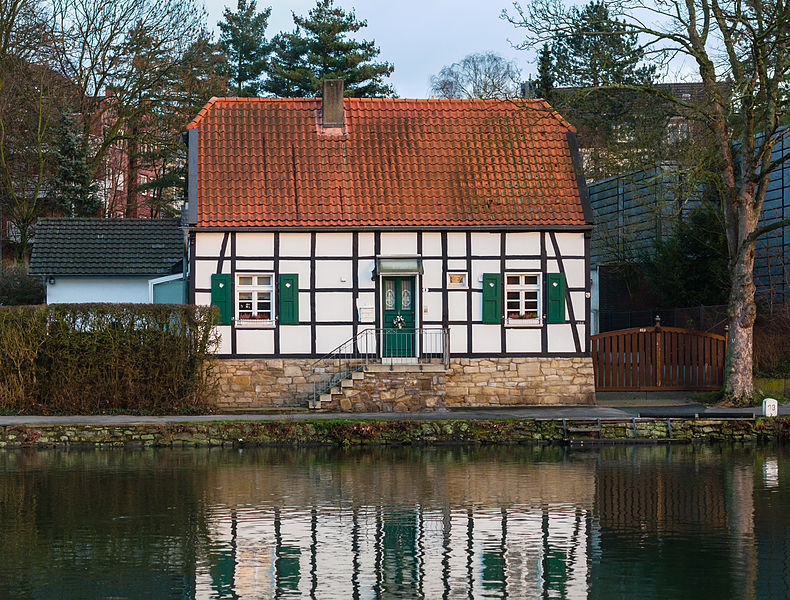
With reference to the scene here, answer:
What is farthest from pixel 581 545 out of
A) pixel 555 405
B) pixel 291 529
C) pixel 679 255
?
pixel 679 255

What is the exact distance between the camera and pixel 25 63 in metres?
38.0

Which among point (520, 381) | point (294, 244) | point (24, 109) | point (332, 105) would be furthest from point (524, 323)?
point (24, 109)

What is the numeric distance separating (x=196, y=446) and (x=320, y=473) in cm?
449

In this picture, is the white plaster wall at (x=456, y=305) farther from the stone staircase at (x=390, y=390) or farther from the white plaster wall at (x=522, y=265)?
the stone staircase at (x=390, y=390)

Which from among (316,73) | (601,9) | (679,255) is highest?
(316,73)

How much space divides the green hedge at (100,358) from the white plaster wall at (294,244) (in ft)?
9.77

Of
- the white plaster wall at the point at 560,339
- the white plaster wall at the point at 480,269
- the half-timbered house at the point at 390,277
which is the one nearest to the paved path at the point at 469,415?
the half-timbered house at the point at 390,277

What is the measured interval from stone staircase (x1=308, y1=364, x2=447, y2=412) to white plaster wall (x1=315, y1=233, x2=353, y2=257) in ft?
9.57

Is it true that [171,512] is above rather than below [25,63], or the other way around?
below

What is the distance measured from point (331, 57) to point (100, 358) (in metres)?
26.1

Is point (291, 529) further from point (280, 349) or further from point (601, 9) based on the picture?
point (601, 9)

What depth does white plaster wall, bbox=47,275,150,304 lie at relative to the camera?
29469mm

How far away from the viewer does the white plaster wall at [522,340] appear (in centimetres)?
2677

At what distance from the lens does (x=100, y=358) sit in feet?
79.7
